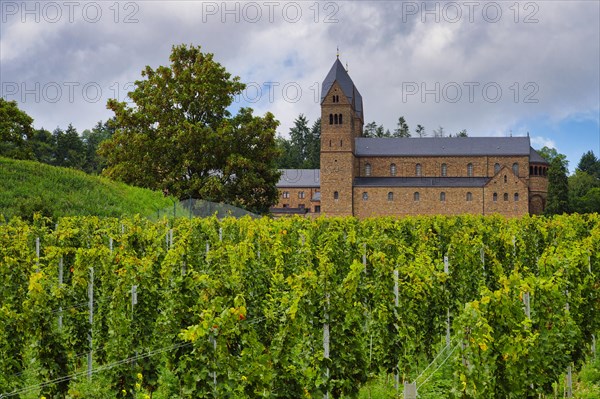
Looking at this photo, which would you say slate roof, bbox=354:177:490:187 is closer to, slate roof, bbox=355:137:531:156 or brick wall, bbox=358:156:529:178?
brick wall, bbox=358:156:529:178

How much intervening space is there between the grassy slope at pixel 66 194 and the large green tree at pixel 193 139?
6119 mm

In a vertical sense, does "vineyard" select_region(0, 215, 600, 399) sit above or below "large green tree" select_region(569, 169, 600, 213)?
below

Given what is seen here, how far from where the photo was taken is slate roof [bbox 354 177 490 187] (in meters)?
71.1

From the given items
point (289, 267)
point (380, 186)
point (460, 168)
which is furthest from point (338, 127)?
point (289, 267)

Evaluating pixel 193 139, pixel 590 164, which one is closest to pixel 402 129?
pixel 590 164

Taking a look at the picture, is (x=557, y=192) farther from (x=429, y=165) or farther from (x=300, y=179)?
(x=300, y=179)

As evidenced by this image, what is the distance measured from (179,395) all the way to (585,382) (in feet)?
20.4

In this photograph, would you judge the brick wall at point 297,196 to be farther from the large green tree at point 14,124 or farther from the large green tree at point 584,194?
Result: the large green tree at point 14,124

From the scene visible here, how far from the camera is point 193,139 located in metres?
36.8

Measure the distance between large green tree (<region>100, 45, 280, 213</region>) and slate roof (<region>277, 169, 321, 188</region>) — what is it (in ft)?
157

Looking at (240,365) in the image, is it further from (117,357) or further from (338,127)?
(338,127)

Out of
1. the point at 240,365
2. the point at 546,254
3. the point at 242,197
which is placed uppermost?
the point at 242,197

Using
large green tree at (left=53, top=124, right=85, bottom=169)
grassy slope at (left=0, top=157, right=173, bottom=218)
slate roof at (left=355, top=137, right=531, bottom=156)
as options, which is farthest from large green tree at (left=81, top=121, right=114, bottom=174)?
grassy slope at (left=0, top=157, right=173, bottom=218)

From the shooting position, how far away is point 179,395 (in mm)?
8062
